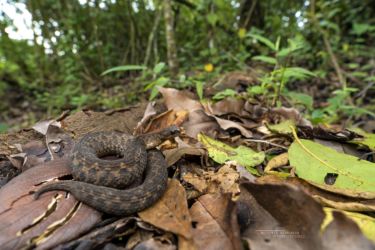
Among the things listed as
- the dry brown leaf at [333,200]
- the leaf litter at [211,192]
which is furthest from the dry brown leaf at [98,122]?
the dry brown leaf at [333,200]

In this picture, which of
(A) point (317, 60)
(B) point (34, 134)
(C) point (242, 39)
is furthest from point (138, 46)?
(B) point (34, 134)

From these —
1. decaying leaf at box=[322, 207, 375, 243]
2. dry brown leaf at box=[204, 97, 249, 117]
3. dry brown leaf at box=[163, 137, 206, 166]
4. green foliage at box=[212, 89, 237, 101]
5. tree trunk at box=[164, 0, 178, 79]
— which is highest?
tree trunk at box=[164, 0, 178, 79]

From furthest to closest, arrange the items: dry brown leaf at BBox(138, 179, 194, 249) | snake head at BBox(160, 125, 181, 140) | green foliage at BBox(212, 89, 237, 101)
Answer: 1. green foliage at BBox(212, 89, 237, 101)
2. snake head at BBox(160, 125, 181, 140)
3. dry brown leaf at BBox(138, 179, 194, 249)

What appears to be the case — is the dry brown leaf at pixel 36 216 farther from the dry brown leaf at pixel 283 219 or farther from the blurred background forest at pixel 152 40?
the blurred background forest at pixel 152 40

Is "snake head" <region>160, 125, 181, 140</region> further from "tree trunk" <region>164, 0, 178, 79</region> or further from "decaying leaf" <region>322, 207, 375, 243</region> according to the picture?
"tree trunk" <region>164, 0, 178, 79</region>

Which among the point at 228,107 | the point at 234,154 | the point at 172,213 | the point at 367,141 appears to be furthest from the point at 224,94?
the point at 172,213

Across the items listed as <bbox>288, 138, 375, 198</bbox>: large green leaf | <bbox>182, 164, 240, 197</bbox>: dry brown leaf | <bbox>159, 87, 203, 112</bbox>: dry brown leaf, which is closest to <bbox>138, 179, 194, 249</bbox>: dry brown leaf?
<bbox>182, 164, 240, 197</bbox>: dry brown leaf

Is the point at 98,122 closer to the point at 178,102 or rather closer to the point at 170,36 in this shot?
the point at 178,102

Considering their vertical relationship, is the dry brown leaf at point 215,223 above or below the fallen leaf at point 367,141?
below

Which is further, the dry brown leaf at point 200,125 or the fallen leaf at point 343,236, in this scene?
the dry brown leaf at point 200,125
